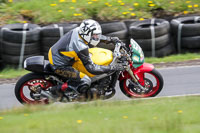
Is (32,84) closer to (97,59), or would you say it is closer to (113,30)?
(97,59)

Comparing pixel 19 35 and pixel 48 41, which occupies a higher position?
pixel 19 35

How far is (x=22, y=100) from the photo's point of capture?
6.92 metres

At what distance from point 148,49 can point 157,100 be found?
3263 mm

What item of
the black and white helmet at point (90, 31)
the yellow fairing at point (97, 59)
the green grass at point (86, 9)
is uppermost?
the black and white helmet at point (90, 31)

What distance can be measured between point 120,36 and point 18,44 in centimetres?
271

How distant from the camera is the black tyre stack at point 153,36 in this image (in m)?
9.53

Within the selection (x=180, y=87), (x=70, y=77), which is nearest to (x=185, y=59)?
(x=180, y=87)

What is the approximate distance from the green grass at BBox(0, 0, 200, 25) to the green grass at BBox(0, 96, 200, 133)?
531 cm

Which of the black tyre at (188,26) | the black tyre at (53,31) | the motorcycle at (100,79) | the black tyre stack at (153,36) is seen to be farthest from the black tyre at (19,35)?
the black tyre at (188,26)

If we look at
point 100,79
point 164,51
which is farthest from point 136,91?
point 164,51

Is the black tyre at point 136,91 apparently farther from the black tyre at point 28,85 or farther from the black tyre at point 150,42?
the black tyre at point 150,42

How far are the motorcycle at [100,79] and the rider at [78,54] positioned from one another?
0.39 feet

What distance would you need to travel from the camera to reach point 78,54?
631 centimetres

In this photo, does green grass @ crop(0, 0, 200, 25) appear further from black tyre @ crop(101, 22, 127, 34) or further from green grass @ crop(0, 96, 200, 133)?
green grass @ crop(0, 96, 200, 133)
